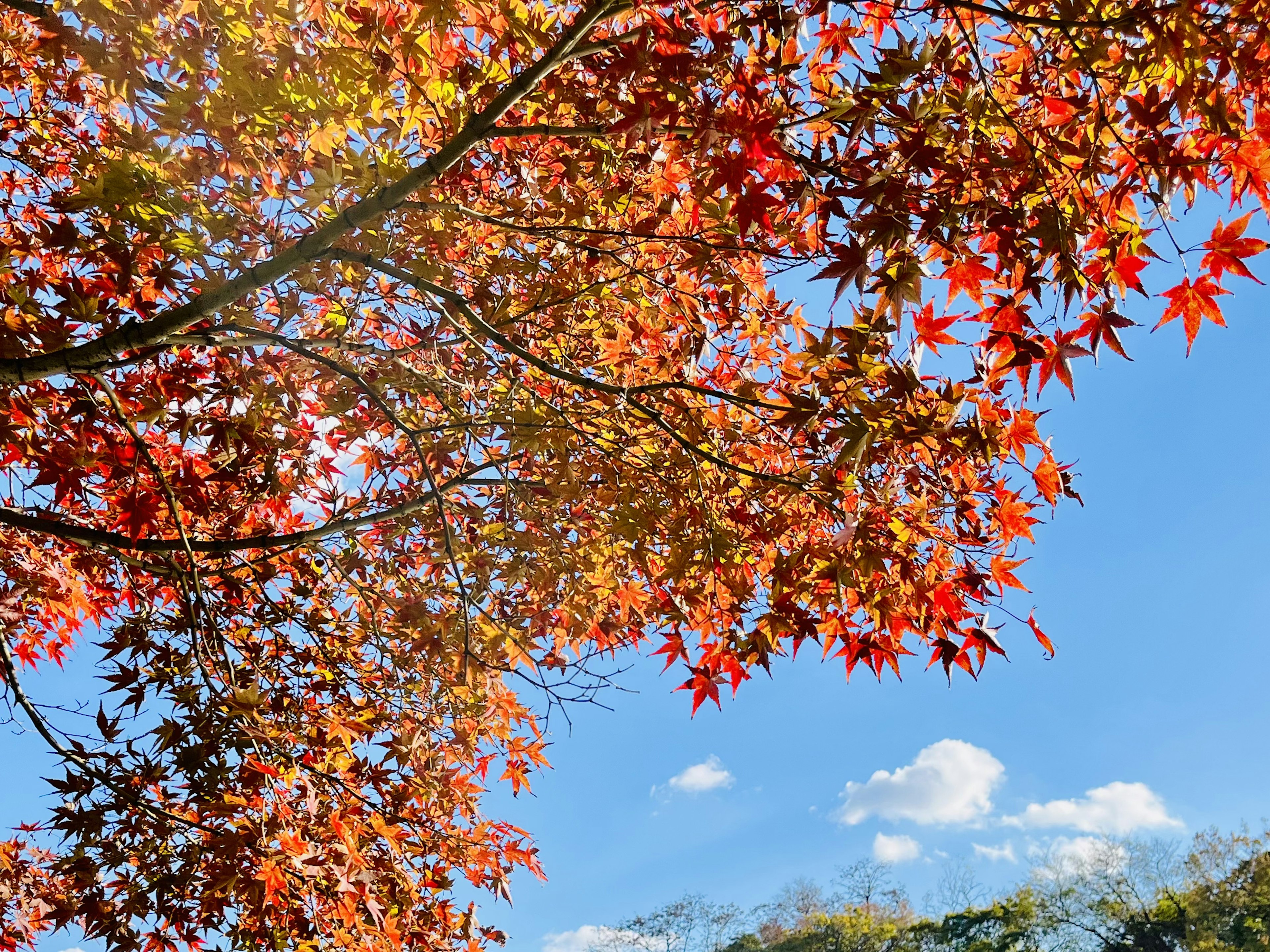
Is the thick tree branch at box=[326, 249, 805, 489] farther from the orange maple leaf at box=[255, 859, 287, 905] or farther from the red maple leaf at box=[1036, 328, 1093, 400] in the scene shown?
the orange maple leaf at box=[255, 859, 287, 905]

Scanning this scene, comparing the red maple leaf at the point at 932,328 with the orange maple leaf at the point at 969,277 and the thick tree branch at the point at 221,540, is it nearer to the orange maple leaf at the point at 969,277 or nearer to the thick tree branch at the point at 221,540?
the orange maple leaf at the point at 969,277

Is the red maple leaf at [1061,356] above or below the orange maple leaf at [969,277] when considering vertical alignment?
below

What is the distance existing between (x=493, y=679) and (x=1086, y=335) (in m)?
2.89

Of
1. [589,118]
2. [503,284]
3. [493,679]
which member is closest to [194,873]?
[493,679]

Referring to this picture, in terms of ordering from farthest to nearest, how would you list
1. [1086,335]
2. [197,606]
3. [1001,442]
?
[197,606], [1001,442], [1086,335]

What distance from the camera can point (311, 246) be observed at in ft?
8.55

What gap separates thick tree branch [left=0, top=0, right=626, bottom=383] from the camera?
2.40 metres

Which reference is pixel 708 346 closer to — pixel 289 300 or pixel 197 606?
pixel 289 300

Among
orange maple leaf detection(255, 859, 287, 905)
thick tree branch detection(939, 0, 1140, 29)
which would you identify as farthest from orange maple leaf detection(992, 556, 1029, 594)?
orange maple leaf detection(255, 859, 287, 905)

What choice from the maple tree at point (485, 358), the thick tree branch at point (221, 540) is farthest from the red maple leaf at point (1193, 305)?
the thick tree branch at point (221, 540)

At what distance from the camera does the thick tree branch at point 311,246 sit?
2.40 metres

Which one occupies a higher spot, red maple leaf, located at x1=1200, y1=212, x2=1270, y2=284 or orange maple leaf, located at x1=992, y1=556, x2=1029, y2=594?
red maple leaf, located at x1=1200, y1=212, x2=1270, y2=284

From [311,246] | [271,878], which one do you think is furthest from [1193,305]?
[271,878]

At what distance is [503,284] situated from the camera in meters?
3.52
